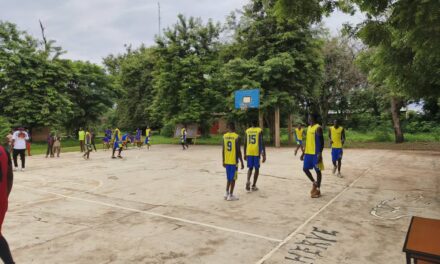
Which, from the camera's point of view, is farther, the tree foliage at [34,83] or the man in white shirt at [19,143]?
the tree foliage at [34,83]

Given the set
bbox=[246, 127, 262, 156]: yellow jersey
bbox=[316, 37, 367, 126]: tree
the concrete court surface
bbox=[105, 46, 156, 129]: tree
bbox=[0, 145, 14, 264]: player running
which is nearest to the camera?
bbox=[0, 145, 14, 264]: player running

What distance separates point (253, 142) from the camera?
845cm

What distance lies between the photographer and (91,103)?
35.6 m

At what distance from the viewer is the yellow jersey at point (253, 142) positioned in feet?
27.6

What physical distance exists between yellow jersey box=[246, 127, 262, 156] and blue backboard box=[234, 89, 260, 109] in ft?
48.1

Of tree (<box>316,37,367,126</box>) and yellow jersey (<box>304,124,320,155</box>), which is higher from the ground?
tree (<box>316,37,367,126</box>)

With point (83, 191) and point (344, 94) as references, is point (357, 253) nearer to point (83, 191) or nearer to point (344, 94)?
point (83, 191)

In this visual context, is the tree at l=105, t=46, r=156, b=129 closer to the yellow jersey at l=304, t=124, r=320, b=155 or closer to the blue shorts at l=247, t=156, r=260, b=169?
the blue shorts at l=247, t=156, r=260, b=169

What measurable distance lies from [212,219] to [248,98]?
1808cm

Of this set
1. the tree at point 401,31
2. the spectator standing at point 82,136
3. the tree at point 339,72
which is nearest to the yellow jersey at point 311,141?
the tree at point 401,31

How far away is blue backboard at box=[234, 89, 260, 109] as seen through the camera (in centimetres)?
2323

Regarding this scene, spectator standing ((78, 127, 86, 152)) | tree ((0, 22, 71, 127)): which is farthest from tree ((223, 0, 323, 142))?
tree ((0, 22, 71, 127))

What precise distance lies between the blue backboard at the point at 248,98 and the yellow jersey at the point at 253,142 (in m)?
14.7

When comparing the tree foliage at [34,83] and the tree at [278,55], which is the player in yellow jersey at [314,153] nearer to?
the tree at [278,55]
